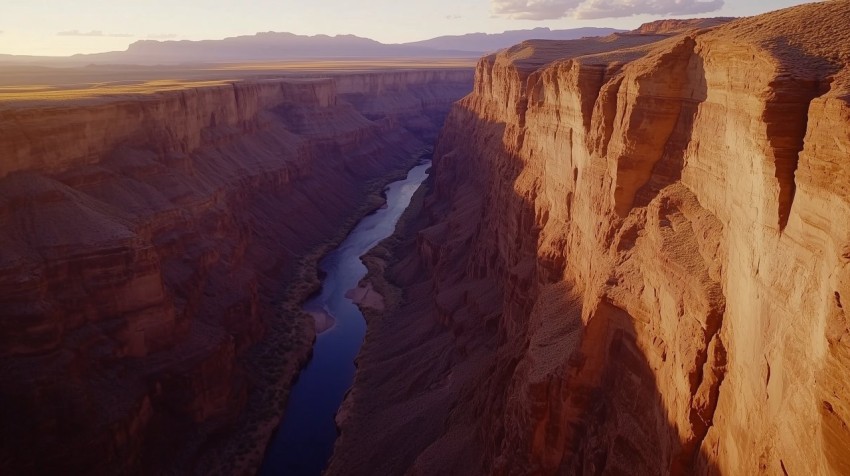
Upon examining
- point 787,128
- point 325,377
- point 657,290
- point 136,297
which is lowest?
point 325,377

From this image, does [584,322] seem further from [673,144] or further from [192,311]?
[192,311]

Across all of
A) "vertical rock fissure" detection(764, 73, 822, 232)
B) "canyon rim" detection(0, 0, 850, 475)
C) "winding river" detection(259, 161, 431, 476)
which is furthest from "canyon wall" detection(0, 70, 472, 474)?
"vertical rock fissure" detection(764, 73, 822, 232)

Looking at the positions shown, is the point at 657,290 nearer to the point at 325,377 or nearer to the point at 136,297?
the point at 136,297

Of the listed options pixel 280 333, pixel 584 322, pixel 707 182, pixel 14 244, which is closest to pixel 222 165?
pixel 280 333

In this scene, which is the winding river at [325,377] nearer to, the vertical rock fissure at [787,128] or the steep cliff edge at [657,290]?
the steep cliff edge at [657,290]

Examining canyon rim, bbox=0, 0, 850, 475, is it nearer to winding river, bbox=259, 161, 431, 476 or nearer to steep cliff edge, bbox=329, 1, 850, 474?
steep cliff edge, bbox=329, 1, 850, 474

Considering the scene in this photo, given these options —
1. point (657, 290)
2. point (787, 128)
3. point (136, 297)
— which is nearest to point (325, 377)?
point (136, 297)
